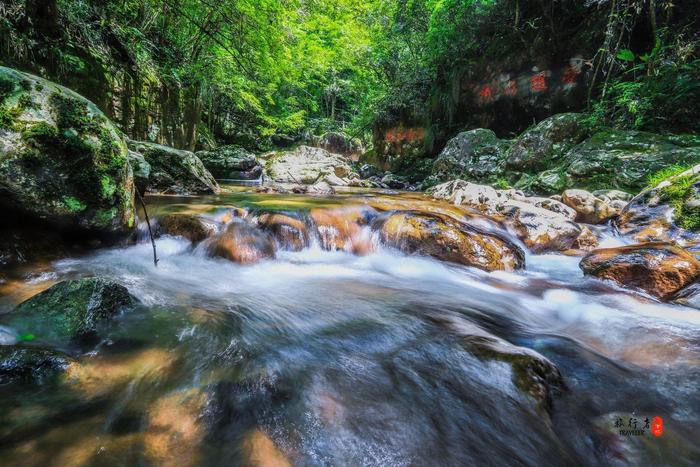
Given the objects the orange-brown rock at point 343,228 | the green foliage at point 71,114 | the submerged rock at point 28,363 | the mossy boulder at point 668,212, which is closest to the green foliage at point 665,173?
the mossy boulder at point 668,212

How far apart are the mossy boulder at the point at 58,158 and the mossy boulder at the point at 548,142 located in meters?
9.53

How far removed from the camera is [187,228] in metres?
4.25

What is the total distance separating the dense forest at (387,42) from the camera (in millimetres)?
5652

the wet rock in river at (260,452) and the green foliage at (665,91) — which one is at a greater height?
the green foliage at (665,91)

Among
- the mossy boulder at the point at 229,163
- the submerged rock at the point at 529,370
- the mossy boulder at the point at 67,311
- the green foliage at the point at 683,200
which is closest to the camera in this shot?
the submerged rock at the point at 529,370

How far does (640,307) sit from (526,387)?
227 centimetres

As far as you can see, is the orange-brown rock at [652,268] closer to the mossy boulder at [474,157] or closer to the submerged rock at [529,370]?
the submerged rock at [529,370]

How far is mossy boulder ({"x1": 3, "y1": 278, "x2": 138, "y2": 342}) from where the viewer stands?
1.83m

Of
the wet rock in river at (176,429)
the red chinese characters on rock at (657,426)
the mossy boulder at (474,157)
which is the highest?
the mossy boulder at (474,157)

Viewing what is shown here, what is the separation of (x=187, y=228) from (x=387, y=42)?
16.5 metres

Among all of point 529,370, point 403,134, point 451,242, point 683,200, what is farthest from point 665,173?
point 403,134

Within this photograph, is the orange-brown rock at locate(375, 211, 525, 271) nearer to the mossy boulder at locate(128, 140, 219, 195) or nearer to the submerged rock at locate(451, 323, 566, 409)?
Result: the submerged rock at locate(451, 323, 566, 409)

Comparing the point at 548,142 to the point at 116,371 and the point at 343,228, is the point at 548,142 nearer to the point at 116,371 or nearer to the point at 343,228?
the point at 343,228

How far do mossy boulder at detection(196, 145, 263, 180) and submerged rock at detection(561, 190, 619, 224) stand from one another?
33.5ft
